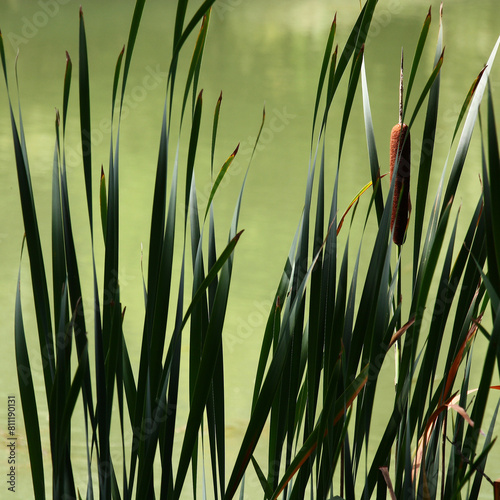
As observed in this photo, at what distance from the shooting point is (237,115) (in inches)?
92.1

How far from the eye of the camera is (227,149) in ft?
7.13

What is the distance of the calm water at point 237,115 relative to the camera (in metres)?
1.67

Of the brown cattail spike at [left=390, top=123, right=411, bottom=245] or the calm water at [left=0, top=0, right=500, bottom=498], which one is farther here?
the calm water at [left=0, top=0, right=500, bottom=498]

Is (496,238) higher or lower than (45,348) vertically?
higher

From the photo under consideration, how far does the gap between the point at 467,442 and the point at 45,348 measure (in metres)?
0.33

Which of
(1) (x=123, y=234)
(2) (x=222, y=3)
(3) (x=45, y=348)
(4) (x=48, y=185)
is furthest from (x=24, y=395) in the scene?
(2) (x=222, y=3)

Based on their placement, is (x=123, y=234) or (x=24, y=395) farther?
(x=123, y=234)

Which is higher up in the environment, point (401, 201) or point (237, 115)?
point (237, 115)

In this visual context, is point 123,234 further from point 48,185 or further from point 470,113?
point 470,113

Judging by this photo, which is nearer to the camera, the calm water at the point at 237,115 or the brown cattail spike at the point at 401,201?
the brown cattail spike at the point at 401,201

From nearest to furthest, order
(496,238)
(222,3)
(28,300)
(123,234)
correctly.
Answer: (496,238) < (28,300) < (123,234) < (222,3)

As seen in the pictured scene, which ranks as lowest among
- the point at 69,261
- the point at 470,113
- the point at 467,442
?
the point at 467,442

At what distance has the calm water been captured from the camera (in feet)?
5.47

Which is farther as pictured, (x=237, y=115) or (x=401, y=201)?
(x=237, y=115)
